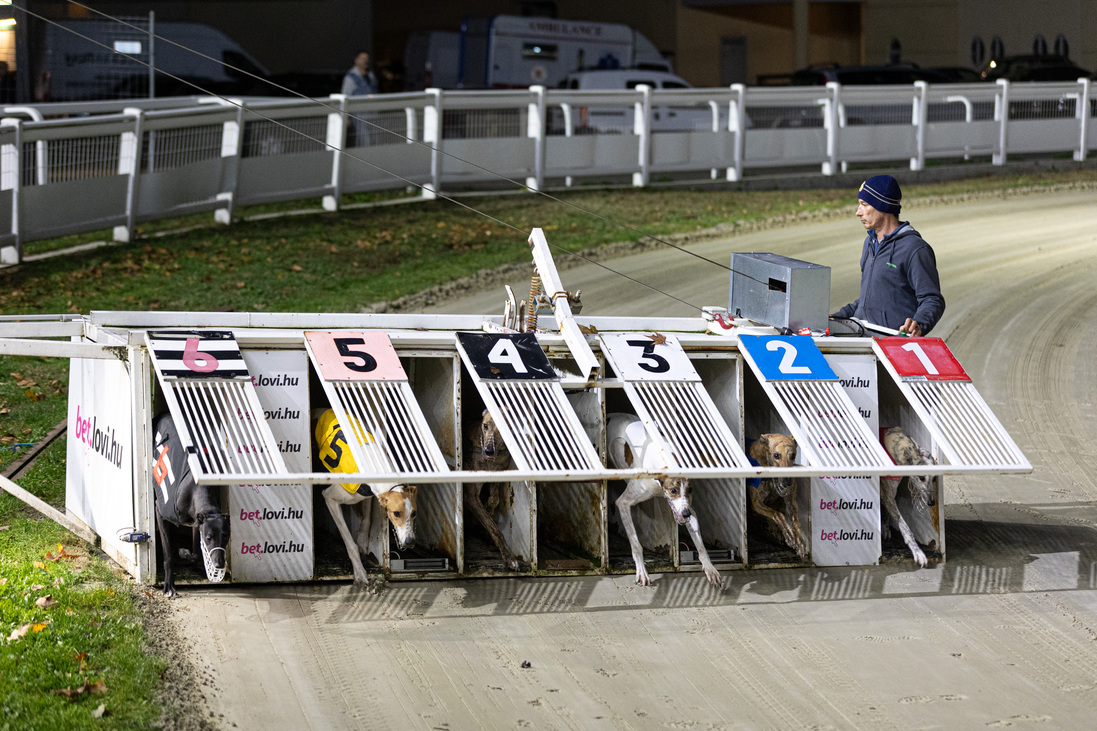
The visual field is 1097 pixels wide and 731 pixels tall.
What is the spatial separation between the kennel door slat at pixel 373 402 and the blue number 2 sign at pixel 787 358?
1.89m

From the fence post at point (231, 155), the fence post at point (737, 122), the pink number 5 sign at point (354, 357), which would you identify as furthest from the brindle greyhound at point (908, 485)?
the fence post at point (737, 122)

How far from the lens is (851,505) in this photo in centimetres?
700

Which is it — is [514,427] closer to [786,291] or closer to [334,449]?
[334,449]

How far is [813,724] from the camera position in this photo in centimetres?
489

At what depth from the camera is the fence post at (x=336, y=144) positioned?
15.5m

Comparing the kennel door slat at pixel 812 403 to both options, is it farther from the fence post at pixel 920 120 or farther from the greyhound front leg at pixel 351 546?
the fence post at pixel 920 120

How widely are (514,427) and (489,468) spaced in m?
0.59

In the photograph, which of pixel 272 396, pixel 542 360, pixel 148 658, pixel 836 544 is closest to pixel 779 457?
pixel 836 544

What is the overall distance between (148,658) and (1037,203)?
16.1m

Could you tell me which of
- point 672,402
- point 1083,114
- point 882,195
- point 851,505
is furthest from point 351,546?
point 1083,114

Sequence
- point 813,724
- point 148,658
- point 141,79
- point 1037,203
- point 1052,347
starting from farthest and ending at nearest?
point 141,79 → point 1037,203 → point 1052,347 → point 148,658 → point 813,724

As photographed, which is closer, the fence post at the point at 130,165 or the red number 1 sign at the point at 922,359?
the red number 1 sign at the point at 922,359

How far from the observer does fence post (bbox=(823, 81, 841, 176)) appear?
19.2m

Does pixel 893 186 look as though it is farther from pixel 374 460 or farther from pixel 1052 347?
pixel 1052 347
